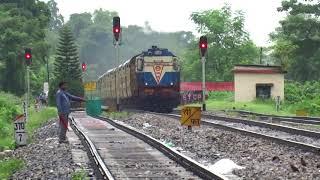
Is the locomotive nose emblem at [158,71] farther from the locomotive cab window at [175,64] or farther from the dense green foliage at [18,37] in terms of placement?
the dense green foliage at [18,37]

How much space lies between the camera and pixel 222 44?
308ft

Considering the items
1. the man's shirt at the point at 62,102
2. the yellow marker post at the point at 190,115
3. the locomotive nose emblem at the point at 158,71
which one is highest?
the locomotive nose emblem at the point at 158,71

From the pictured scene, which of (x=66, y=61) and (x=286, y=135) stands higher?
(x=66, y=61)

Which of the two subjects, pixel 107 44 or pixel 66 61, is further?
pixel 107 44

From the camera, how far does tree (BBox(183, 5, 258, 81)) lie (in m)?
92.5

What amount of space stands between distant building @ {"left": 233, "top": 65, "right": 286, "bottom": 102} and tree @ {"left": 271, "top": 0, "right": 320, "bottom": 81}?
6.20 metres

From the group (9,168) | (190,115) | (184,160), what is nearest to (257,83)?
(190,115)

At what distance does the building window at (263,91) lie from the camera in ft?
178

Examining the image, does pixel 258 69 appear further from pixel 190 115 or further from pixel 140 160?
pixel 140 160

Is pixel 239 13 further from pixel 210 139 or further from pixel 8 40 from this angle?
pixel 210 139

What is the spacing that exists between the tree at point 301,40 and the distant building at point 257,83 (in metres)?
6.20

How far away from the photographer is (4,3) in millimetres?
75812

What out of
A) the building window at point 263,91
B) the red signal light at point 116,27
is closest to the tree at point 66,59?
the building window at point 263,91

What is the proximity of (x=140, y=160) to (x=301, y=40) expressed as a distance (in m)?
48.7
